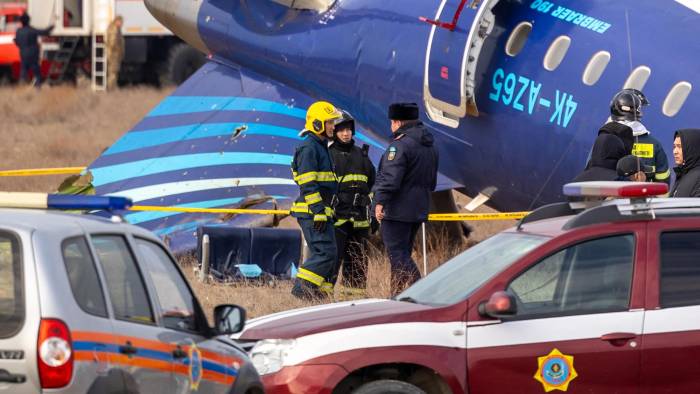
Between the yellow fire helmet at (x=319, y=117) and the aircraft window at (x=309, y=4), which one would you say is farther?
the aircraft window at (x=309, y=4)

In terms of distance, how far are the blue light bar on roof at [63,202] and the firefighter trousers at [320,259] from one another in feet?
19.5

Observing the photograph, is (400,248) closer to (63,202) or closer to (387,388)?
(387,388)

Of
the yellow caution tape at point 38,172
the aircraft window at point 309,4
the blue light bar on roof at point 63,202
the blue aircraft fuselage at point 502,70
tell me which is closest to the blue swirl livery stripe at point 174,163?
the yellow caution tape at point 38,172

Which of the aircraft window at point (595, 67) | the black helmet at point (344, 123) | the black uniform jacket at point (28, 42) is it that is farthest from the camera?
the black uniform jacket at point (28, 42)

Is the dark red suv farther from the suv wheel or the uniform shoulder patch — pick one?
the uniform shoulder patch

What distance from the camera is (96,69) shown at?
117 ft

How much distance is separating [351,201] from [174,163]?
4289 mm

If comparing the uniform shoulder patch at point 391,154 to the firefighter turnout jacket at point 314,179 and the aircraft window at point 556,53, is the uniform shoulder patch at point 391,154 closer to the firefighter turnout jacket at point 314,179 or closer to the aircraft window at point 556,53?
the firefighter turnout jacket at point 314,179

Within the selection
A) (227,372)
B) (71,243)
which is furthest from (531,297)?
(71,243)

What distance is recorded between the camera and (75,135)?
96.8 feet

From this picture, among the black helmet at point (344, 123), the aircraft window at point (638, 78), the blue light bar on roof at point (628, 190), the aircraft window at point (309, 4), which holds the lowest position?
the blue light bar on roof at point (628, 190)

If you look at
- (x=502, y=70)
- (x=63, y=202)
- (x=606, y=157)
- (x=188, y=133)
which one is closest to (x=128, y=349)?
(x=63, y=202)

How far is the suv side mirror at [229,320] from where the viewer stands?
6754mm

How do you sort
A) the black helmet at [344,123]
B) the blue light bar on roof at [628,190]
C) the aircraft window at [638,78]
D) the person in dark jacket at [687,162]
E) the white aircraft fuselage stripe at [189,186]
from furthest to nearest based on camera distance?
1. the white aircraft fuselage stripe at [189,186]
2. the black helmet at [344,123]
3. the aircraft window at [638,78]
4. the person in dark jacket at [687,162]
5. the blue light bar on roof at [628,190]
